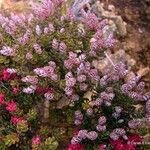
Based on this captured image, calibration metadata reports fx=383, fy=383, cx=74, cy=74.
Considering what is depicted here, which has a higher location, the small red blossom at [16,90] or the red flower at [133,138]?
the small red blossom at [16,90]

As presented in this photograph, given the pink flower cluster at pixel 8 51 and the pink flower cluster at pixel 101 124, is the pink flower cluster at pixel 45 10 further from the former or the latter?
the pink flower cluster at pixel 101 124

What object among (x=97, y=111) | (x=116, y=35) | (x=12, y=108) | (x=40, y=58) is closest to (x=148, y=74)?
(x=116, y=35)

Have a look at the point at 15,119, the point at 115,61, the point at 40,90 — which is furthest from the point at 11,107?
the point at 115,61

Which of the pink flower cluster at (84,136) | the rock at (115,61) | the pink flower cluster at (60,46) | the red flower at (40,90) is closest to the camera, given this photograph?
the pink flower cluster at (84,136)

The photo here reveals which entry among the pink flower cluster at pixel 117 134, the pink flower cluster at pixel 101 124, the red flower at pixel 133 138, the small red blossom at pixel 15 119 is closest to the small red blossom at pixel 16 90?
the small red blossom at pixel 15 119

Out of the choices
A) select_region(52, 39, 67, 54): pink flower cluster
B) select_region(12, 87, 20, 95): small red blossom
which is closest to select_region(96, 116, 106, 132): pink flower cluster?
select_region(52, 39, 67, 54): pink flower cluster

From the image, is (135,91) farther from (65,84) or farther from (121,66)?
(65,84)

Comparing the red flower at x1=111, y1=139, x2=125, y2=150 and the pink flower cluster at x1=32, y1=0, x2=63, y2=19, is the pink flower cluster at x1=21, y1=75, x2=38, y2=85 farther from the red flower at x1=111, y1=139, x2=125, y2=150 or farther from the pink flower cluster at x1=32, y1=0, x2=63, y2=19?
the red flower at x1=111, y1=139, x2=125, y2=150

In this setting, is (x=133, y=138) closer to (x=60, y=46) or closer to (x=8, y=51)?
(x=60, y=46)
